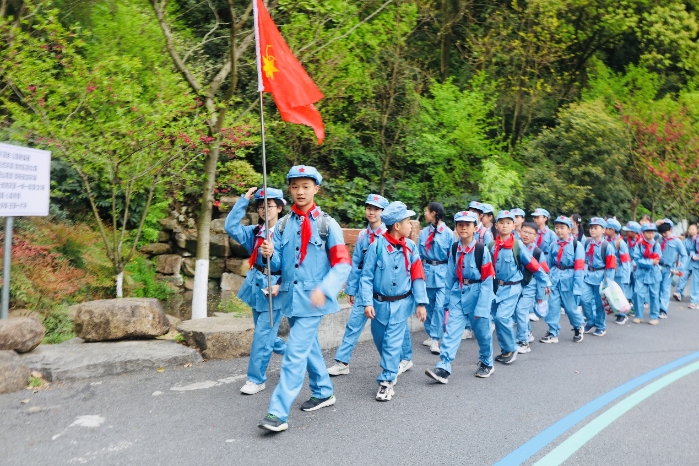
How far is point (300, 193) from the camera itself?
5355mm

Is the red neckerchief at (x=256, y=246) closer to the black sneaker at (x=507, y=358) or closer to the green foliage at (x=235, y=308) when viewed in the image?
the green foliage at (x=235, y=308)

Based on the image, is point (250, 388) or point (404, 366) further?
point (404, 366)

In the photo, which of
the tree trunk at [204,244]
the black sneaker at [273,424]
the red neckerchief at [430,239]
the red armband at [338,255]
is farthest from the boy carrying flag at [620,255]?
the black sneaker at [273,424]

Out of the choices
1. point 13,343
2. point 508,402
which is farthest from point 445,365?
point 13,343

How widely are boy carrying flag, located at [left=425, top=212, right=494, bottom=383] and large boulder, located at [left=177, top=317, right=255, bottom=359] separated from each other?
2.27 m

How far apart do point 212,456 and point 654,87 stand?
21.7 meters

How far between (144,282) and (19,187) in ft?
20.6

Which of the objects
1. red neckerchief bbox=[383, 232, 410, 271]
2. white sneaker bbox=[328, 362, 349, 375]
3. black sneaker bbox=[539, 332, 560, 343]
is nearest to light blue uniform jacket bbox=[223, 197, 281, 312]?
red neckerchief bbox=[383, 232, 410, 271]

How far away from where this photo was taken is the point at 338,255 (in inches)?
211

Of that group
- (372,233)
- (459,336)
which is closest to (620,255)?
(459,336)

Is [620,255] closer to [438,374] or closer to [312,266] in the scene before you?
[438,374]

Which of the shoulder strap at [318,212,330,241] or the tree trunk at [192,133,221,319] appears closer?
the shoulder strap at [318,212,330,241]

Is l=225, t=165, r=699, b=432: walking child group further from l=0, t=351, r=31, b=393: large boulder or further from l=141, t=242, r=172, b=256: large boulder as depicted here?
l=141, t=242, r=172, b=256: large boulder

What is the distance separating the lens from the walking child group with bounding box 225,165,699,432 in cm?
535
